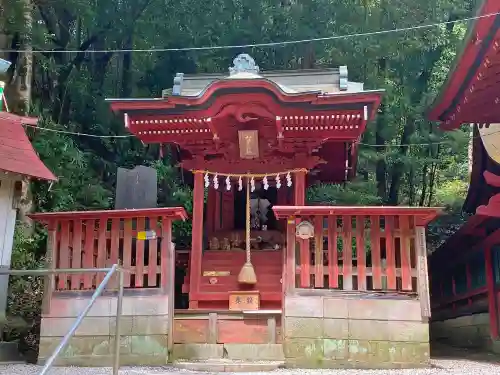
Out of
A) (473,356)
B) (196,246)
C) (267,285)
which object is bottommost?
(473,356)

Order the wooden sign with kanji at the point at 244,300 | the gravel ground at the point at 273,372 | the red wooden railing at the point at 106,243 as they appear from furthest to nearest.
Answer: the wooden sign with kanji at the point at 244,300 → the red wooden railing at the point at 106,243 → the gravel ground at the point at 273,372

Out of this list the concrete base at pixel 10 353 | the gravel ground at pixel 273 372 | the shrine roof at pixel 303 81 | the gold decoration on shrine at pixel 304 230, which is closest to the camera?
the gravel ground at pixel 273 372

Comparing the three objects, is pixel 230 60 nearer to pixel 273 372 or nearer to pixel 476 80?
pixel 476 80

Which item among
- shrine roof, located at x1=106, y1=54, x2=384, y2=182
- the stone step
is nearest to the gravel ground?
the stone step

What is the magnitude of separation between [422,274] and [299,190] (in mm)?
3200

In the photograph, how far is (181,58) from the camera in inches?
633

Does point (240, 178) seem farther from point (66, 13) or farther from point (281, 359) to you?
point (66, 13)

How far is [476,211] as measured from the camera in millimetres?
8102

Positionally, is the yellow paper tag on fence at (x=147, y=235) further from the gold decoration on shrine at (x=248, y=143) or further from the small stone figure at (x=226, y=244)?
the small stone figure at (x=226, y=244)

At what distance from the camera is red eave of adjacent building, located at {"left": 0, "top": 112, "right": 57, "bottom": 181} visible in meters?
7.82

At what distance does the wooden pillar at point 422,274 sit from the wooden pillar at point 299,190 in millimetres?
2753

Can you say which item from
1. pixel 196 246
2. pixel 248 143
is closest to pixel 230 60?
pixel 248 143

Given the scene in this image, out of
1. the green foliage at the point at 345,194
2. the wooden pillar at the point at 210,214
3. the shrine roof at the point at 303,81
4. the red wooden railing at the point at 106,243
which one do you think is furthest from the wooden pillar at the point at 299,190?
the green foliage at the point at 345,194

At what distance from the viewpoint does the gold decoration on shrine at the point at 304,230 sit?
6.82 m
